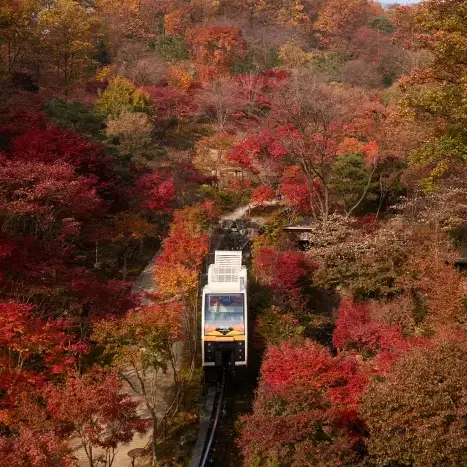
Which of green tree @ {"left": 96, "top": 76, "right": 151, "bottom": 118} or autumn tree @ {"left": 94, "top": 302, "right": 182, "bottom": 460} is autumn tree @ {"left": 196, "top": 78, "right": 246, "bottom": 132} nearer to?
green tree @ {"left": 96, "top": 76, "right": 151, "bottom": 118}

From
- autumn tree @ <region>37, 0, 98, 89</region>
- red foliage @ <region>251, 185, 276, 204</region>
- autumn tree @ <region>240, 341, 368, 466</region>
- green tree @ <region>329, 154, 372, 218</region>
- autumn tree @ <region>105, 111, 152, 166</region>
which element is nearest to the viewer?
autumn tree @ <region>240, 341, 368, 466</region>

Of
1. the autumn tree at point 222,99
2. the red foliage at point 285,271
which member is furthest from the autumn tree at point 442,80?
the autumn tree at point 222,99

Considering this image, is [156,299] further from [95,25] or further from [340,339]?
[95,25]

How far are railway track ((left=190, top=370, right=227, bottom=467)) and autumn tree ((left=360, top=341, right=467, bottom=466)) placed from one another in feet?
11.4

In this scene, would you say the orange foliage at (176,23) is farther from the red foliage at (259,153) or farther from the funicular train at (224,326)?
the funicular train at (224,326)

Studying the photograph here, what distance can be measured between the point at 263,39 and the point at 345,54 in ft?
23.7

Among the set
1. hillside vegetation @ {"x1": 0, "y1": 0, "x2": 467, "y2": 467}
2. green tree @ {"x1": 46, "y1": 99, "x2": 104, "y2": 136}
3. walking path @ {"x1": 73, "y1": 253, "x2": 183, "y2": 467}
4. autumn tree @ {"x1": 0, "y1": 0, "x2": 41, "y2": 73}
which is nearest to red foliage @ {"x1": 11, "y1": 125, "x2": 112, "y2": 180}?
hillside vegetation @ {"x1": 0, "y1": 0, "x2": 467, "y2": 467}

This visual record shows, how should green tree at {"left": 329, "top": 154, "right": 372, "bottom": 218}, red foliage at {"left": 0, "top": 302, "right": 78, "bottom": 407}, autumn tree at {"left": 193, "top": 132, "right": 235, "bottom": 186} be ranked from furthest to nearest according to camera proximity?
autumn tree at {"left": 193, "top": 132, "right": 235, "bottom": 186}
green tree at {"left": 329, "top": 154, "right": 372, "bottom": 218}
red foliage at {"left": 0, "top": 302, "right": 78, "bottom": 407}

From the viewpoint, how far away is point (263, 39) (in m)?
46.2

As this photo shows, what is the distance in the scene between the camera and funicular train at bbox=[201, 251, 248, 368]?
13125 millimetres

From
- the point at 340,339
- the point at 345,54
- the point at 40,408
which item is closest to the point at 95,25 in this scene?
the point at 345,54

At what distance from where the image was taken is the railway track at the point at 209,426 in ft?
34.8

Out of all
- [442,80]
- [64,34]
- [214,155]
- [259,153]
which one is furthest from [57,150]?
[64,34]

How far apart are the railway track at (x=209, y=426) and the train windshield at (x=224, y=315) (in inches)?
50.5
